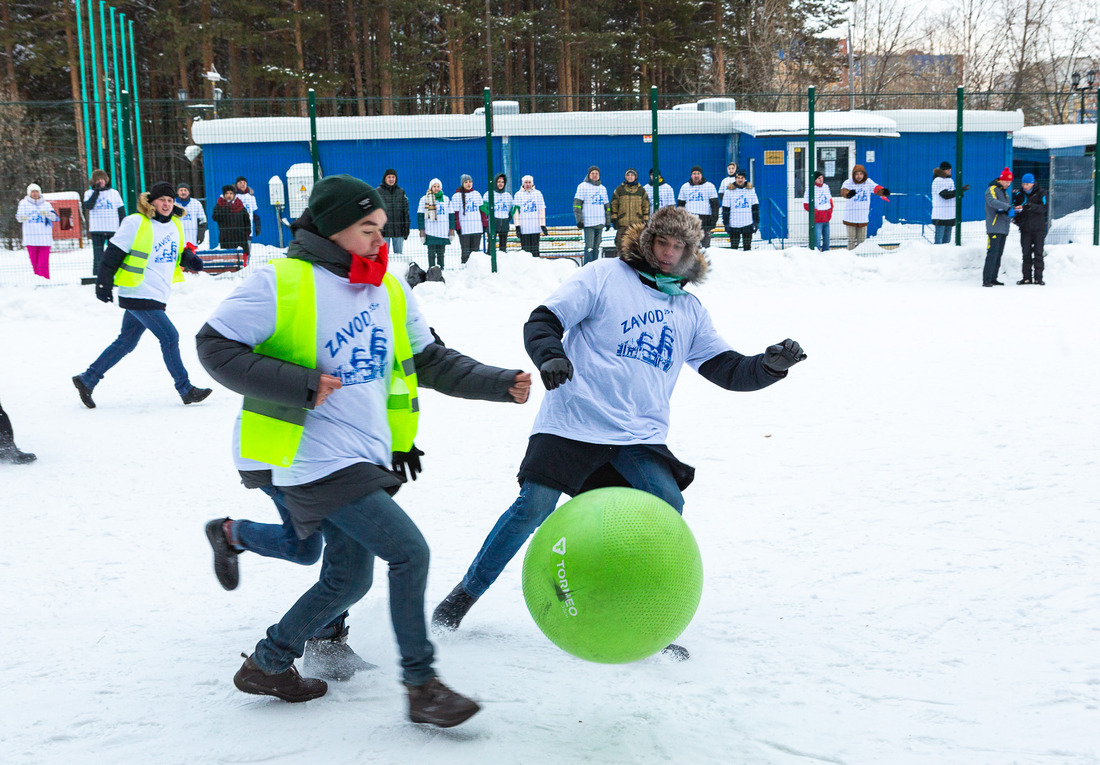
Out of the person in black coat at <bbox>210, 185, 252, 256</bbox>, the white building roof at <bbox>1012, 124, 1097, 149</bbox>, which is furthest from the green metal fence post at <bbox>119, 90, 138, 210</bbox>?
the white building roof at <bbox>1012, 124, 1097, 149</bbox>

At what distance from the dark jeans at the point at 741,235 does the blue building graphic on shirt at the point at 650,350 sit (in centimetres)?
1439

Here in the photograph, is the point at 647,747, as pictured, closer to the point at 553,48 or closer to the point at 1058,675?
the point at 1058,675

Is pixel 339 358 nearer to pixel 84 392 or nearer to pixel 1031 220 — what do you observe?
pixel 84 392

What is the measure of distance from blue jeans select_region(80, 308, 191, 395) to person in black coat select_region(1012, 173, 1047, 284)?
11206mm

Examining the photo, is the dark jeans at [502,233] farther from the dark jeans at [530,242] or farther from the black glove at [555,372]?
the black glove at [555,372]

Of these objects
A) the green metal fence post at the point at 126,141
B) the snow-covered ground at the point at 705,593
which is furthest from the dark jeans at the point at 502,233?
the snow-covered ground at the point at 705,593

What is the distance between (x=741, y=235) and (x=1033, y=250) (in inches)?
191

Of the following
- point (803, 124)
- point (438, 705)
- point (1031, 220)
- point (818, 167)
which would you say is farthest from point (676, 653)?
point (818, 167)

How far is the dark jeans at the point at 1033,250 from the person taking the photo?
14.4 metres

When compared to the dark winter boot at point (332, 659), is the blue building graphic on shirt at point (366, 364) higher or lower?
higher

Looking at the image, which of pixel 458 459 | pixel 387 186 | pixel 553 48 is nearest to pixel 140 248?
pixel 458 459

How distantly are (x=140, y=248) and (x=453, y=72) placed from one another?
2706 centimetres

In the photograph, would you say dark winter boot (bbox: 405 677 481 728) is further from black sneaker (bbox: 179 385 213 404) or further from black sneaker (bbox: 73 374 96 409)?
black sneaker (bbox: 73 374 96 409)

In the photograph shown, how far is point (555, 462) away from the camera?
364 centimetres
